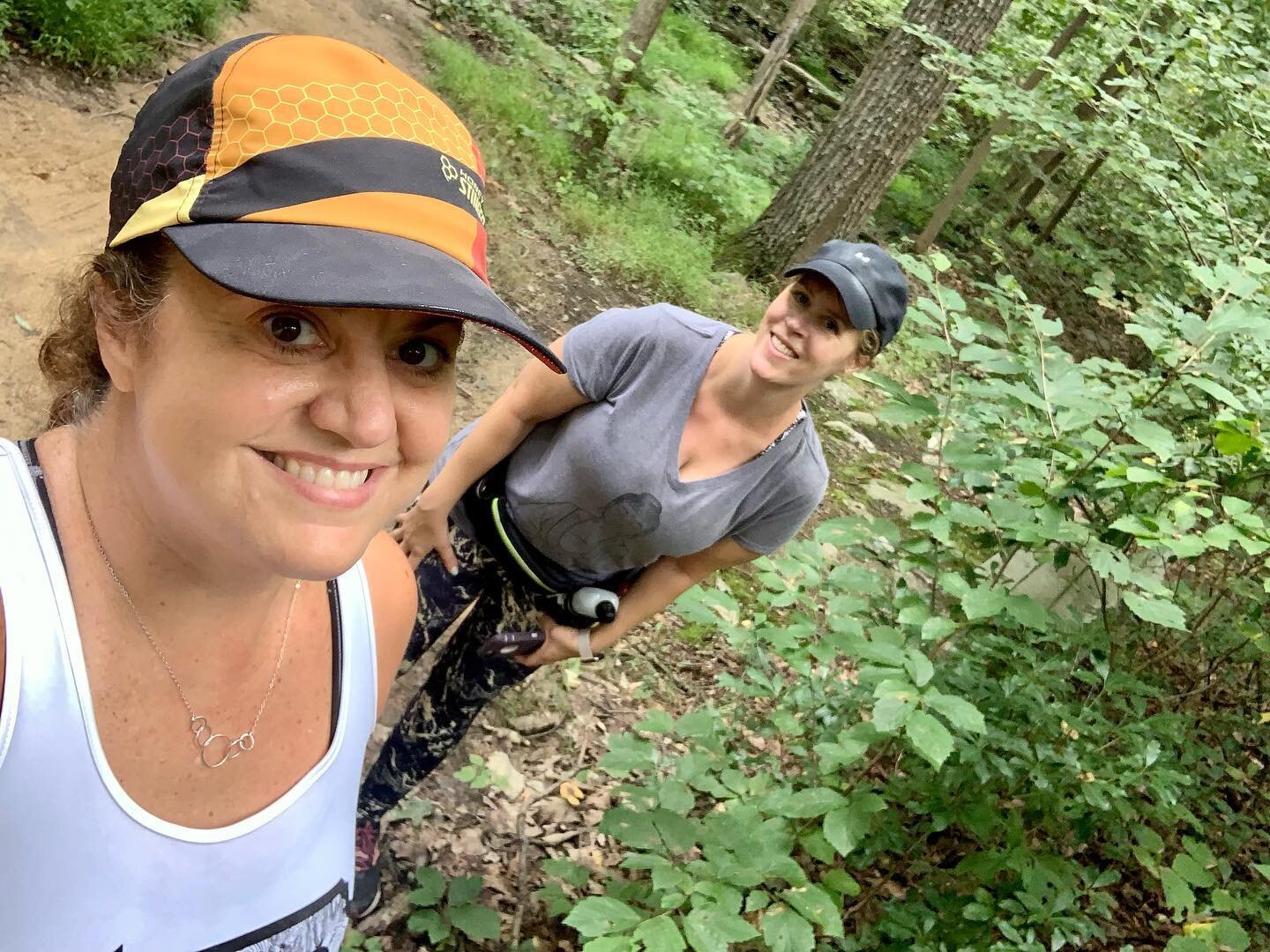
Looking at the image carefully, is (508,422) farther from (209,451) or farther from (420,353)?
(209,451)

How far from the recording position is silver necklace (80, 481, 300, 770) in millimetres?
981

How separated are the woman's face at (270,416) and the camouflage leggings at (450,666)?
1353mm

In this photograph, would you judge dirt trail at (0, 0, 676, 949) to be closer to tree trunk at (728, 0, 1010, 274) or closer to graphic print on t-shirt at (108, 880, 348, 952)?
graphic print on t-shirt at (108, 880, 348, 952)

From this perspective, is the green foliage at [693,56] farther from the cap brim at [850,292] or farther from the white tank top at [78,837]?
the white tank top at [78,837]

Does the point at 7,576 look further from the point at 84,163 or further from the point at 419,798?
the point at 84,163

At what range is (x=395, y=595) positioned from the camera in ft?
4.51

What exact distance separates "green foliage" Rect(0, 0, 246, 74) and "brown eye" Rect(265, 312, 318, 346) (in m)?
5.27

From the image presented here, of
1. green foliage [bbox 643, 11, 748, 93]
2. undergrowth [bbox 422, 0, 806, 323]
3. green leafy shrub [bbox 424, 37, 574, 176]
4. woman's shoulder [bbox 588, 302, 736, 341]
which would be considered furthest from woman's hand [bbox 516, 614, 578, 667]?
green foliage [bbox 643, 11, 748, 93]

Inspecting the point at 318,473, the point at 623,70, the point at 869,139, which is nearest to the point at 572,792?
the point at 318,473

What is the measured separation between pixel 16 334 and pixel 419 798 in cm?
261

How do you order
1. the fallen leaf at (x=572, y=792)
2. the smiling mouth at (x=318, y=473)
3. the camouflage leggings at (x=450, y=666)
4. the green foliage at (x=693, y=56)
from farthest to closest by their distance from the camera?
the green foliage at (x=693, y=56) → the fallen leaf at (x=572, y=792) → the camouflage leggings at (x=450, y=666) → the smiling mouth at (x=318, y=473)

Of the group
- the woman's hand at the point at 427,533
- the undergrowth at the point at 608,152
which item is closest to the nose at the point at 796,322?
the woman's hand at the point at 427,533

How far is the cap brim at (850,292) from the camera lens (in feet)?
6.25

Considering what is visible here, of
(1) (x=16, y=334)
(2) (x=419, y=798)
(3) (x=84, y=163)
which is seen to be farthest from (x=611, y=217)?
(2) (x=419, y=798)
